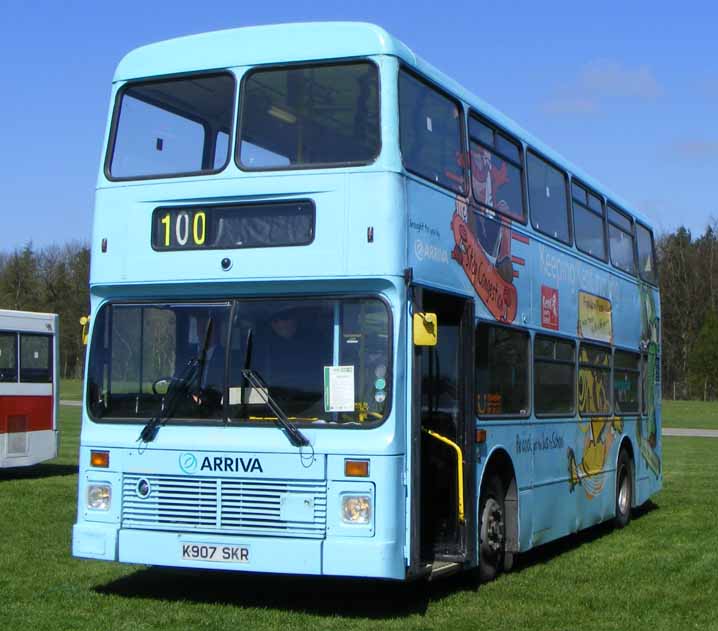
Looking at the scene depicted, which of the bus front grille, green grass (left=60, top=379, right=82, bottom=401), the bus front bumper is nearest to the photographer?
the bus front bumper

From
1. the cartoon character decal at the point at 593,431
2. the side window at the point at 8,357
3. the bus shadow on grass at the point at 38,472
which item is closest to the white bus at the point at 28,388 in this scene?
the side window at the point at 8,357

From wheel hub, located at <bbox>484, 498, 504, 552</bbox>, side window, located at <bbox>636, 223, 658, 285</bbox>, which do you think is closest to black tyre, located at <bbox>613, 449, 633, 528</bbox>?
side window, located at <bbox>636, 223, 658, 285</bbox>

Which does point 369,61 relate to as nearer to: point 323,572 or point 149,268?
point 149,268

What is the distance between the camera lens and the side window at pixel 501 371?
11312 mm

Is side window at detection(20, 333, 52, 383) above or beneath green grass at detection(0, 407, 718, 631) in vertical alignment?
above

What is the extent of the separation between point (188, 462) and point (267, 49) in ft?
10.9

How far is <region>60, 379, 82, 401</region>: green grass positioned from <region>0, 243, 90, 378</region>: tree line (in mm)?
780

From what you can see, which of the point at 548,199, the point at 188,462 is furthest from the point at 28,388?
the point at 188,462

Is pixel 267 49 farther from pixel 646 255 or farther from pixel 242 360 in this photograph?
pixel 646 255

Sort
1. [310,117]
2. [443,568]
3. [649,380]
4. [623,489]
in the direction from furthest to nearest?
[649,380], [623,489], [443,568], [310,117]

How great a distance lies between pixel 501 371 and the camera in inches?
468

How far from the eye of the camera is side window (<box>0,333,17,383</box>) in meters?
21.5

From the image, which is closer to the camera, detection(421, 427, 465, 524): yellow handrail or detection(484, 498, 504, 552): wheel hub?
detection(421, 427, 465, 524): yellow handrail

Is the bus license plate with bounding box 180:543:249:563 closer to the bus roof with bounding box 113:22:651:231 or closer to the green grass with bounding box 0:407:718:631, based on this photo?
the green grass with bounding box 0:407:718:631
